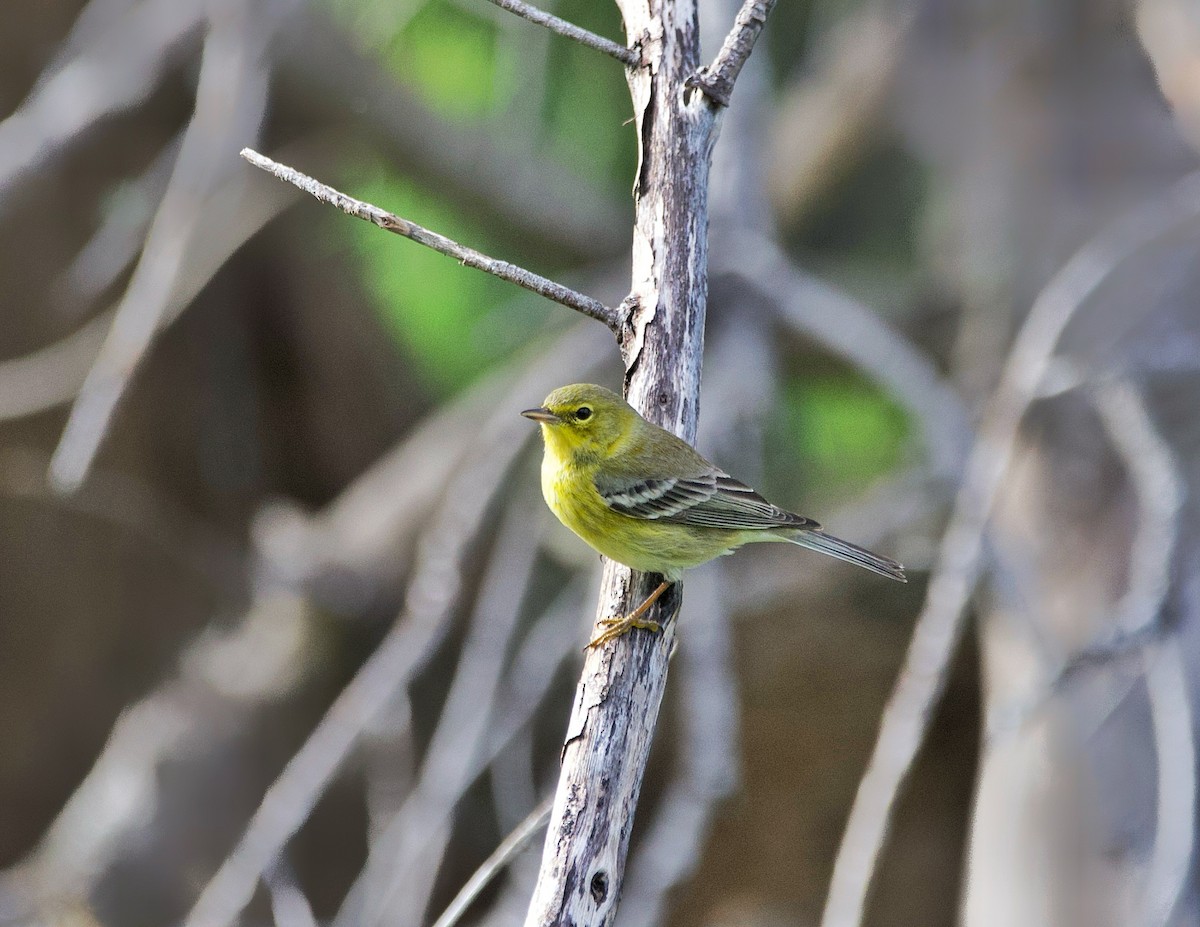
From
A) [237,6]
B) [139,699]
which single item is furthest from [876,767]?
[139,699]

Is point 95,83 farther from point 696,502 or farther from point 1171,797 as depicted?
point 1171,797

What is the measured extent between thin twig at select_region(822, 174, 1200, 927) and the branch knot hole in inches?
38.5

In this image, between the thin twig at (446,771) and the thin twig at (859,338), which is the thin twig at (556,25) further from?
the thin twig at (446,771)

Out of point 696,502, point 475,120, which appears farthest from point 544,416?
point 475,120

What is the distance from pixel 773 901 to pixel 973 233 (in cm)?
344

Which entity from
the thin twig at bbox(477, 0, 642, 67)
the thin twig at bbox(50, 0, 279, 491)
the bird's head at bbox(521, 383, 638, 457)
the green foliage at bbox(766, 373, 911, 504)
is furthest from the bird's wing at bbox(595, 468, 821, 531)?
the green foliage at bbox(766, 373, 911, 504)

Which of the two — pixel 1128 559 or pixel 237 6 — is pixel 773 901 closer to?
pixel 1128 559

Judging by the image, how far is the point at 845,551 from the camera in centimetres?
340

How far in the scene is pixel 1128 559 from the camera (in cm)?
423

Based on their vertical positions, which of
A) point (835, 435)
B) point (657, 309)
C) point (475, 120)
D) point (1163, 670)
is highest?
point (475, 120)

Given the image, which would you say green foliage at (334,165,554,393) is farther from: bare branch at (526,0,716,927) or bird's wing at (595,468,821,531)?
bare branch at (526,0,716,927)

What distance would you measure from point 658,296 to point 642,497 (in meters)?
0.88

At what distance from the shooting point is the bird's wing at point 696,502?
3168 mm

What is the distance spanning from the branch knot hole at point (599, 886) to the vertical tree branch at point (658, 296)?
238 mm
